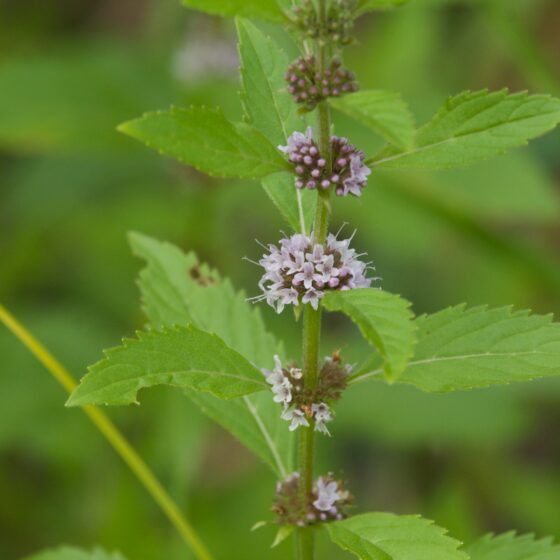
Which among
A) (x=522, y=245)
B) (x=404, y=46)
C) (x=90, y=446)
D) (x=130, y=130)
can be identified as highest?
(x=404, y=46)

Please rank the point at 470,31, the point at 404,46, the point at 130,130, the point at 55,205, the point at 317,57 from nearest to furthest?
the point at 130,130 → the point at 317,57 → the point at 55,205 → the point at 404,46 → the point at 470,31

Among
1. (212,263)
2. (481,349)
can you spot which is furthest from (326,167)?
(212,263)

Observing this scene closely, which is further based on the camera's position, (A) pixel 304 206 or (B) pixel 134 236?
(B) pixel 134 236

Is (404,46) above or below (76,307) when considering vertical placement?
above

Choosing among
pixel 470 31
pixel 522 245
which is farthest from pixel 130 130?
pixel 470 31

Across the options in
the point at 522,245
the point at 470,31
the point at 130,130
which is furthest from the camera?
the point at 470,31

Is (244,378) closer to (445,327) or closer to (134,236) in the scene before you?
(445,327)

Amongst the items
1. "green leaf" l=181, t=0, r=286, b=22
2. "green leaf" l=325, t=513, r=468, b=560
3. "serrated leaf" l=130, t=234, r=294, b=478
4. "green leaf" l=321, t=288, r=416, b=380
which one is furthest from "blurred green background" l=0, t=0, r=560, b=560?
"green leaf" l=181, t=0, r=286, b=22
